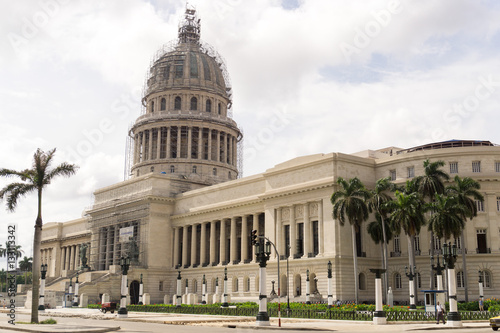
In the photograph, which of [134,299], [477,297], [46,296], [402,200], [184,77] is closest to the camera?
[402,200]

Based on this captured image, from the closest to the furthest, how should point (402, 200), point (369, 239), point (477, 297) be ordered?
point (402, 200) < point (477, 297) < point (369, 239)

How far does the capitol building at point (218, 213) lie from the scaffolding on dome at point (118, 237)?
0.75 feet

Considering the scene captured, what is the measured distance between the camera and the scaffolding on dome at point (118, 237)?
320ft

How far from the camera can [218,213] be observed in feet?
302

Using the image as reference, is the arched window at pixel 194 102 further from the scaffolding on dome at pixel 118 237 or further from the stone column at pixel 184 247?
the stone column at pixel 184 247

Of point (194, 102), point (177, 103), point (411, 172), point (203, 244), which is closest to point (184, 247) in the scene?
point (203, 244)

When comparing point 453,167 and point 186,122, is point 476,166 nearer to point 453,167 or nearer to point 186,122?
point 453,167

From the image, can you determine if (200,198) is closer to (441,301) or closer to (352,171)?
(352,171)

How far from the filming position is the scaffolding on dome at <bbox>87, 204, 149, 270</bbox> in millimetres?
97438

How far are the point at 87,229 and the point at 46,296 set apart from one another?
107 feet

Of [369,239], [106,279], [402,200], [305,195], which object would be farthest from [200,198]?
[402,200]

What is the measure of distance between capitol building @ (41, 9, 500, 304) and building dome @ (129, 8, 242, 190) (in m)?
0.23

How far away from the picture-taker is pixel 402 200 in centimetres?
6016

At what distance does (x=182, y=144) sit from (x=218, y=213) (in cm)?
3002
